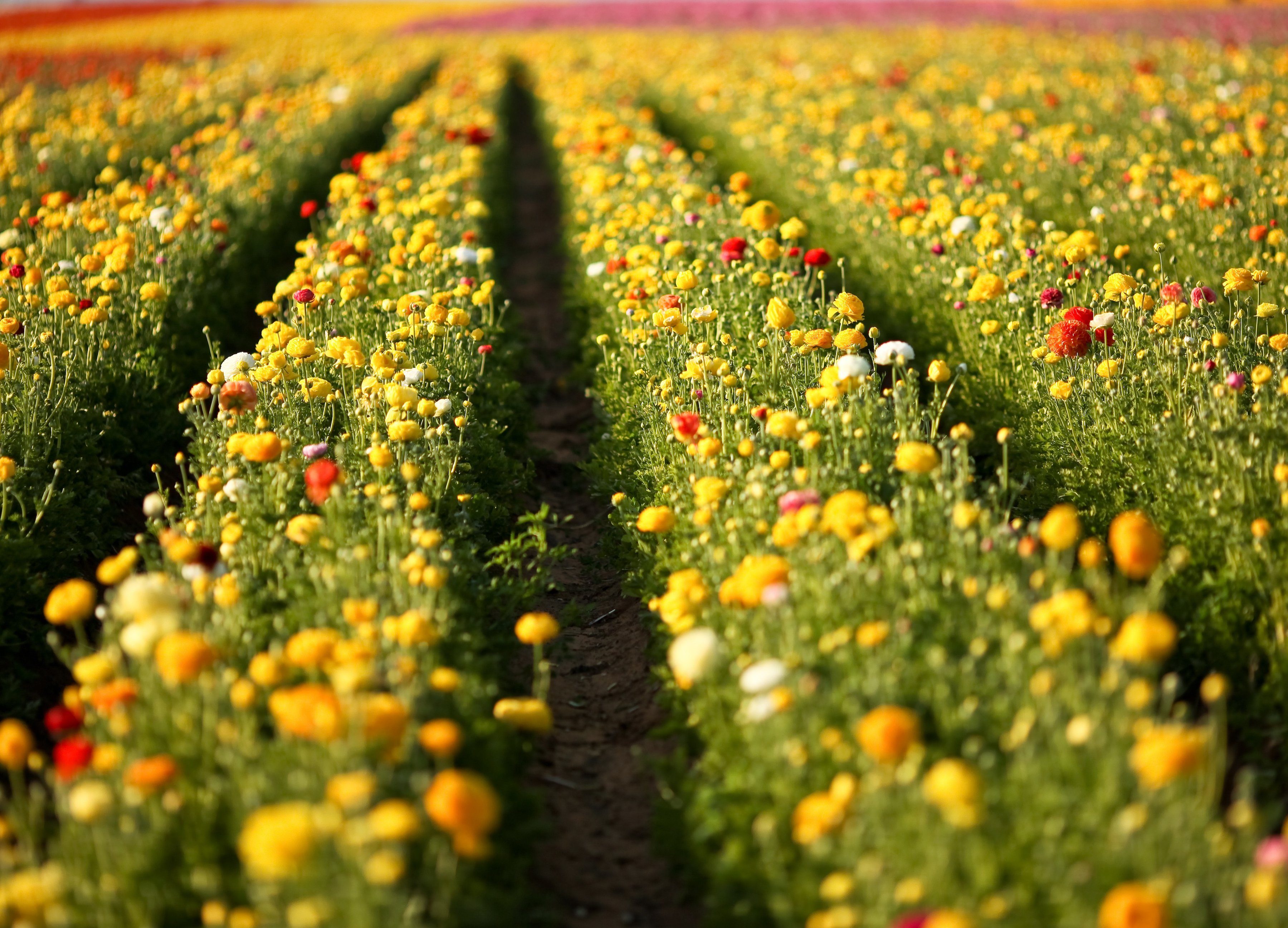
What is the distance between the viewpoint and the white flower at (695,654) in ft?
10.5

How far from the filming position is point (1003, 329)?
6227 millimetres

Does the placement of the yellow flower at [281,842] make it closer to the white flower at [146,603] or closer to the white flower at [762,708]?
the white flower at [146,603]

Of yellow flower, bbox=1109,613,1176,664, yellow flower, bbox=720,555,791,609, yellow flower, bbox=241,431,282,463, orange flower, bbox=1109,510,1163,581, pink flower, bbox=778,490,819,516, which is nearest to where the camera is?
yellow flower, bbox=1109,613,1176,664

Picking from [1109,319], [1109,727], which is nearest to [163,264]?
[1109,319]

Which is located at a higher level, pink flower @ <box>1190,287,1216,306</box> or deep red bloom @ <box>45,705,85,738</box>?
pink flower @ <box>1190,287,1216,306</box>

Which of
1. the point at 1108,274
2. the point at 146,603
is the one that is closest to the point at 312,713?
the point at 146,603

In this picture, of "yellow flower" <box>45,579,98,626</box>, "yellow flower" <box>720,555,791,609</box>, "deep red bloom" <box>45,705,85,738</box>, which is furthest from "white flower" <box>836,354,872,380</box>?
"deep red bloom" <box>45,705,85,738</box>

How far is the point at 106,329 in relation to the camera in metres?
6.51

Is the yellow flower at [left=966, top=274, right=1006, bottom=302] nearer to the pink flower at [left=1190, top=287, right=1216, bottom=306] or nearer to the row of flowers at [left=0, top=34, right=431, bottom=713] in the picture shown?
the pink flower at [left=1190, top=287, right=1216, bottom=306]

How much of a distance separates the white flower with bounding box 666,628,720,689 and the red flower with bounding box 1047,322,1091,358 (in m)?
2.77

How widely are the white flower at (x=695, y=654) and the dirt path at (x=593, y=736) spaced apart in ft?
2.06

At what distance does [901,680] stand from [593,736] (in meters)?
1.49

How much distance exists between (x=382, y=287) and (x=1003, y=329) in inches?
158

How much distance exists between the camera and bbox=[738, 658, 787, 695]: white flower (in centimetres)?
307
